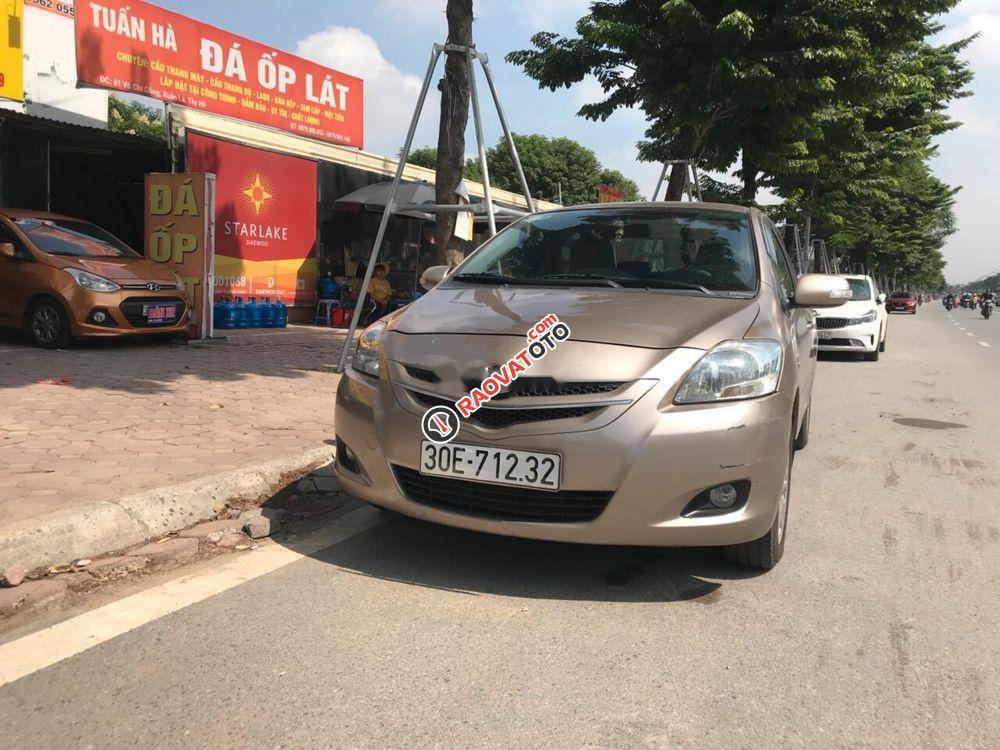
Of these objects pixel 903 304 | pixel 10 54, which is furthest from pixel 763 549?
pixel 903 304

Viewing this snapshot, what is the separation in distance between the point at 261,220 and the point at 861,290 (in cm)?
1033

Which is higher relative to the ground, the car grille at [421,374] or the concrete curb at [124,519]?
the car grille at [421,374]

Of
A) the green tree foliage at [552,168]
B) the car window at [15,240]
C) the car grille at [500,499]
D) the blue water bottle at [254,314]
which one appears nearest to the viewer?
the car grille at [500,499]

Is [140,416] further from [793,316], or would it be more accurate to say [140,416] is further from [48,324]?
[793,316]

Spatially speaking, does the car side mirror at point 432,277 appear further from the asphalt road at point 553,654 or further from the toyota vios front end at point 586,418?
the asphalt road at point 553,654

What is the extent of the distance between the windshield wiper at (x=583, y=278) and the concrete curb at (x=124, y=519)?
1845mm

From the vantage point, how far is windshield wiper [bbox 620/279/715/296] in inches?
146

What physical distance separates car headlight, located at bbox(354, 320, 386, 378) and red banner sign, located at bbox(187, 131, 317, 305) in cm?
1014

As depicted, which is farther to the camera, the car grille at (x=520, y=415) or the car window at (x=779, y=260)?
the car window at (x=779, y=260)

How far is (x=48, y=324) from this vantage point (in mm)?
8664

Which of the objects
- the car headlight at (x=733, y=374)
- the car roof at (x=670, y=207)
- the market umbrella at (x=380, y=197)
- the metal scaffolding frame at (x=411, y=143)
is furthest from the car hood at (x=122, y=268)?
the car headlight at (x=733, y=374)

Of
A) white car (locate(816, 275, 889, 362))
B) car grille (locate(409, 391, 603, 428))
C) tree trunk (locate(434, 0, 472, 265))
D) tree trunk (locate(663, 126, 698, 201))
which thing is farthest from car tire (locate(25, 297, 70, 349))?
white car (locate(816, 275, 889, 362))

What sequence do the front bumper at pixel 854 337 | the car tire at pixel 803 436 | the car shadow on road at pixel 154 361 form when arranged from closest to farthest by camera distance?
the car tire at pixel 803 436, the car shadow on road at pixel 154 361, the front bumper at pixel 854 337

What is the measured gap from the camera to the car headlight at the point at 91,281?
28.0 ft
